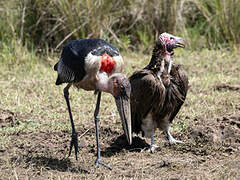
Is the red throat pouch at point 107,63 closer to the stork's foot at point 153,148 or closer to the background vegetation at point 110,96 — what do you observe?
the background vegetation at point 110,96

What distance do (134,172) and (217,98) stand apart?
2.65 metres

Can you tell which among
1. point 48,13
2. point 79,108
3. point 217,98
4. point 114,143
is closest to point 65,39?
point 48,13

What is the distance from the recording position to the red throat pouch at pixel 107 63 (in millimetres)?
4613

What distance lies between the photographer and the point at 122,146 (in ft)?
17.5

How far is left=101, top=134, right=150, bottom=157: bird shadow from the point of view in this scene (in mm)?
5188

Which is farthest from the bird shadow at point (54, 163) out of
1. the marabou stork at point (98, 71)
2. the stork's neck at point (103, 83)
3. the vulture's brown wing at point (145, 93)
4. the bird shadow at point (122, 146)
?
the vulture's brown wing at point (145, 93)

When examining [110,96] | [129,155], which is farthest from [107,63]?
[110,96]

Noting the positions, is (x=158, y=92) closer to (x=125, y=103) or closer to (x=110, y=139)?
(x=110, y=139)

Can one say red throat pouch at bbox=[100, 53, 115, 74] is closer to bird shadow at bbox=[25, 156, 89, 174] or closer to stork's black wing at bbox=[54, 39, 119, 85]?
stork's black wing at bbox=[54, 39, 119, 85]

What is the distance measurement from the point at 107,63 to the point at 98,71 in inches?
4.3

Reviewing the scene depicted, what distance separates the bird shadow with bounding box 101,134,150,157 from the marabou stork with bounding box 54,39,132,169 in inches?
18.1

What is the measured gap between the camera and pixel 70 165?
4.71 m

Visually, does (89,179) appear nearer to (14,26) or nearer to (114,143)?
(114,143)

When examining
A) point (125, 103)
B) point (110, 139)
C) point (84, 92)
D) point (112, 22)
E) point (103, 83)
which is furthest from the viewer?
point (112, 22)
